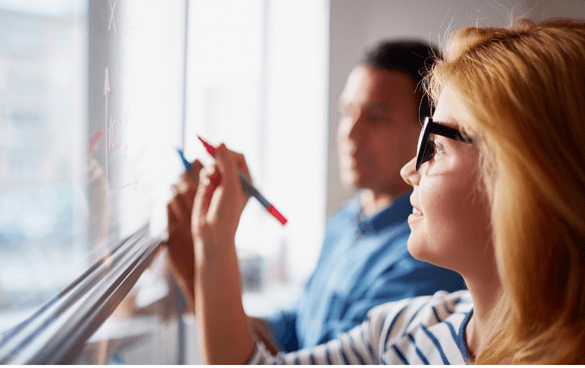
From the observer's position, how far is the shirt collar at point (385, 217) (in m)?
0.37

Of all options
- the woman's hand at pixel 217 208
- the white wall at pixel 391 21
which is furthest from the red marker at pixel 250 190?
the white wall at pixel 391 21

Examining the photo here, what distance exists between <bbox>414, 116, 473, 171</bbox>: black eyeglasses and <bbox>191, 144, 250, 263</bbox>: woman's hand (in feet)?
0.51

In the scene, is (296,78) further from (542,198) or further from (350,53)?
(542,198)

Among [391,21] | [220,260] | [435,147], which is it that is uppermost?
[391,21]

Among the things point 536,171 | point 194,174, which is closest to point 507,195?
point 536,171

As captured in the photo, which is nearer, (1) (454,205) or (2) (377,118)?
(1) (454,205)

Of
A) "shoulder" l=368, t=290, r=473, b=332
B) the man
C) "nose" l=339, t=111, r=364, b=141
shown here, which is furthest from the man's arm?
"nose" l=339, t=111, r=364, b=141

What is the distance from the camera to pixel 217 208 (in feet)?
1.01

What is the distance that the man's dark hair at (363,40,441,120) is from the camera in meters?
0.35

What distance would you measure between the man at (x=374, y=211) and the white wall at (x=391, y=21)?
0.01m

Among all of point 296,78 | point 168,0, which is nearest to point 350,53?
point 296,78

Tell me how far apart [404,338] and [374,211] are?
0.48 ft

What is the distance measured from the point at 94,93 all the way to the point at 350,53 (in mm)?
255

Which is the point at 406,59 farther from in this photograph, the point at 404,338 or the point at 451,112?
the point at 404,338
